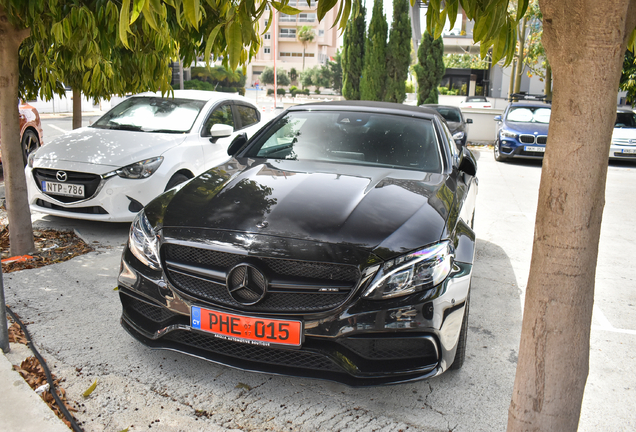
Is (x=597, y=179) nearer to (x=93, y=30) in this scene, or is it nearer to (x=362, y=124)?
(x=362, y=124)

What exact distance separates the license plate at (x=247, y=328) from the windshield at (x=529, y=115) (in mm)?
12853

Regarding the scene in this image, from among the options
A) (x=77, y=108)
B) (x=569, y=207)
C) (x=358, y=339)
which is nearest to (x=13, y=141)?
(x=358, y=339)

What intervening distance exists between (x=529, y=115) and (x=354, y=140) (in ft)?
36.9

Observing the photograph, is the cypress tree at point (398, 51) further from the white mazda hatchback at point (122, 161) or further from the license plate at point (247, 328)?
the license plate at point (247, 328)

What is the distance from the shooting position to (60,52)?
4.94 meters

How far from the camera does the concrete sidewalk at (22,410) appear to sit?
2.39 m

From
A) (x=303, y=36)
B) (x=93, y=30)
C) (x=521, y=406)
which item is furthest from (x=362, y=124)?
(x=303, y=36)

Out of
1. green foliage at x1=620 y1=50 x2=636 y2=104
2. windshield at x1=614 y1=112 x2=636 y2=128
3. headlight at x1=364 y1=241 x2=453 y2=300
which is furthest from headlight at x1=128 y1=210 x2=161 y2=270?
green foliage at x1=620 y1=50 x2=636 y2=104

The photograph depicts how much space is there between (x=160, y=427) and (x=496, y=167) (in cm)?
1176

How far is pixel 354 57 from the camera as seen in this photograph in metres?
23.4

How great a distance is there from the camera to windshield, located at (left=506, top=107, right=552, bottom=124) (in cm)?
1391

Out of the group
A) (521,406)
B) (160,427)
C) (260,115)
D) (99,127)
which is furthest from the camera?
(260,115)

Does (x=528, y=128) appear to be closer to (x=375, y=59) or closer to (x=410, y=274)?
(x=375, y=59)

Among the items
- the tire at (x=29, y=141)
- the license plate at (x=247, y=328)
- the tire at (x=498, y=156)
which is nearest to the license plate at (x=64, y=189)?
the license plate at (x=247, y=328)
